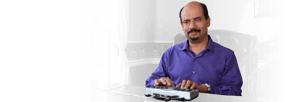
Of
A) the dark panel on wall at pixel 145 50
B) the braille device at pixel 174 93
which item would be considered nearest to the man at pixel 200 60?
the braille device at pixel 174 93

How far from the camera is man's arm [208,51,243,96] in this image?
4.64 ft

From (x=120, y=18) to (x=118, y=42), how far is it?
1.01 ft

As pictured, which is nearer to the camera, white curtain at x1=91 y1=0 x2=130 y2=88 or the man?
the man

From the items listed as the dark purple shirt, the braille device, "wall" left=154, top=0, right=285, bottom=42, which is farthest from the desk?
"wall" left=154, top=0, right=285, bottom=42

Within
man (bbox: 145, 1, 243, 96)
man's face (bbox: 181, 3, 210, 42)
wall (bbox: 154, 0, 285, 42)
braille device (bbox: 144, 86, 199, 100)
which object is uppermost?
wall (bbox: 154, 0, 285, 42)

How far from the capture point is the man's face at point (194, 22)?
160 centimetres

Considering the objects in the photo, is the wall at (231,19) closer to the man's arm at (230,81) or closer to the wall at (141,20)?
the wall at (141,20)

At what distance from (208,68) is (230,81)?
181 mm

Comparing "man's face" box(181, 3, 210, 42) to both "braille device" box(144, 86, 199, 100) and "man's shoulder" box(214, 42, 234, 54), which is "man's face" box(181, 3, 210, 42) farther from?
"braille device" box(144, 86, 199, 100)

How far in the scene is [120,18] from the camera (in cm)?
286

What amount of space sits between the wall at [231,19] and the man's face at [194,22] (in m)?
1.62

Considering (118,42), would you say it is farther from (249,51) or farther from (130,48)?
(249,51)

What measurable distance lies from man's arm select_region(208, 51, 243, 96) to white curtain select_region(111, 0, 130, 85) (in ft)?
5.18

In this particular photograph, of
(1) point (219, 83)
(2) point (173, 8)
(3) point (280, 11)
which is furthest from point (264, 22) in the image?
(1) point (219, 83)
